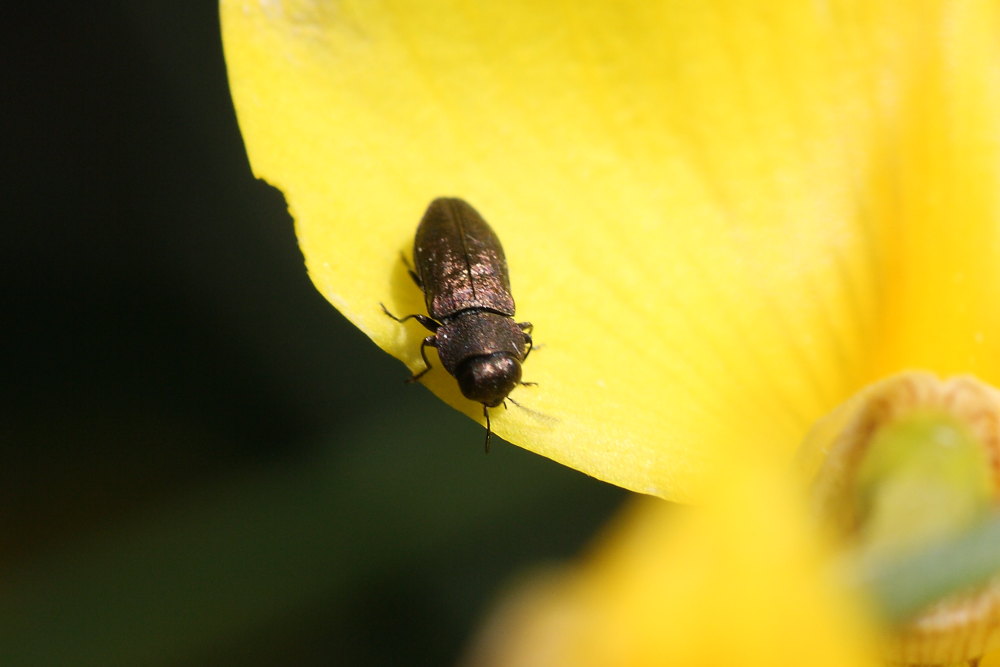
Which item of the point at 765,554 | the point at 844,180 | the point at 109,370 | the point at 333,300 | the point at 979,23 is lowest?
the point at 765,554

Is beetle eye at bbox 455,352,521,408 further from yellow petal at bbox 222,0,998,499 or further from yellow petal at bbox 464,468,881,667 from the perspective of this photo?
yellow petal at bbox 464,468,881,667

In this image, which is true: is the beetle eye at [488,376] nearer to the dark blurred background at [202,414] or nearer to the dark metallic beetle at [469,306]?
the dark metallic beetle at [469,306]

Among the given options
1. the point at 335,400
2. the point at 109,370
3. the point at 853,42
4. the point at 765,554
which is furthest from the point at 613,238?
the point at 109,370

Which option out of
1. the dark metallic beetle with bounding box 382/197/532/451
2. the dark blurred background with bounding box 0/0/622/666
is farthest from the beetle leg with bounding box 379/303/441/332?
the dark blurred background with bounding box 0/0/622/666

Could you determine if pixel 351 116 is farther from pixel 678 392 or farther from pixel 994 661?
pixel 994 661

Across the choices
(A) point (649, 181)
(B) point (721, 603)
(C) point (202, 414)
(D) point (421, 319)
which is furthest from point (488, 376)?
(B) point (721, 603)

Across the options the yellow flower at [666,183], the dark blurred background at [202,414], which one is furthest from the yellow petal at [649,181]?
the dark blurred background at [202,414]
